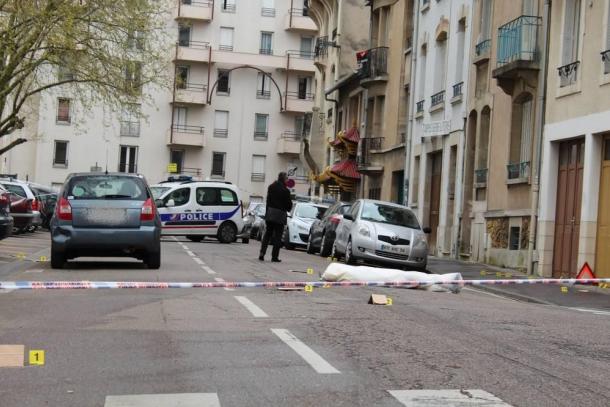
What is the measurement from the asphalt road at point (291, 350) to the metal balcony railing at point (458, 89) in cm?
1754

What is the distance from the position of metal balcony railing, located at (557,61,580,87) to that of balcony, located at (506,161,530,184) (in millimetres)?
2837

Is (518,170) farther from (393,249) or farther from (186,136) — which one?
(186,136)

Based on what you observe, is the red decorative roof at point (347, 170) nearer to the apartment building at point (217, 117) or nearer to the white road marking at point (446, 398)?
the apartment building at point (217, 117)

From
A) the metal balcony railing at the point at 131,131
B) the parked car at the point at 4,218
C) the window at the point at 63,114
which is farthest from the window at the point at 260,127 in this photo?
the parked car at the point at 4,218

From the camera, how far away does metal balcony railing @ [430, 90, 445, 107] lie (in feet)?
108

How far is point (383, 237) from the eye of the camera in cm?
2259

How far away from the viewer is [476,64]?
94.6 ft

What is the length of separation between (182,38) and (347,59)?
23676 millimetres

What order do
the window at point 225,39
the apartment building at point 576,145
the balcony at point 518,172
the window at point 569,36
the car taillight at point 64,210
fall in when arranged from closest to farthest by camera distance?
the car taillight at point 64,210, the apartment building at point 576,145, the window at point 569,36, the balcony at point 518,172, the window at point 225,39

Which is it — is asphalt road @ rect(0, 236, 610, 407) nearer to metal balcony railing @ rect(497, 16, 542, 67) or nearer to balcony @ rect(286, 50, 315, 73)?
metal balcony railing @ rect(497, 16, 542, 67)

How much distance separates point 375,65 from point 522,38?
690 inches

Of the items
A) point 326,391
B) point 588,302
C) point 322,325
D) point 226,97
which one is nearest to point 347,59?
point 226,97

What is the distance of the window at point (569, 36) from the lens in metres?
22.4

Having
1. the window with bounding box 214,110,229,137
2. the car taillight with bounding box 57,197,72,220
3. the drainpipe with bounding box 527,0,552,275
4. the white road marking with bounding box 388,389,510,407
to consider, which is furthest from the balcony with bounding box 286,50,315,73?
the white road marking with bounding box 388,389,510,407
